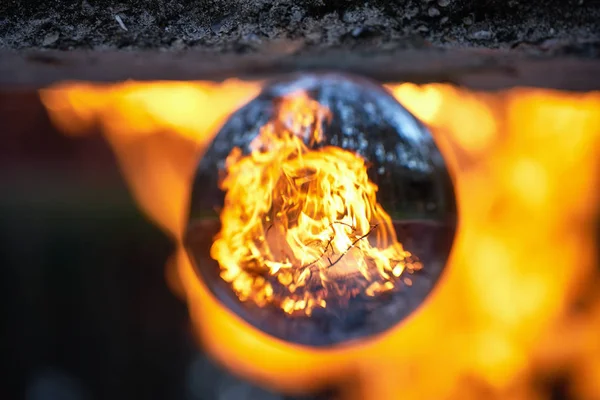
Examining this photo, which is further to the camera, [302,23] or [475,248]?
[475,248]

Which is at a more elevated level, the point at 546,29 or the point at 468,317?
the point at 546,29

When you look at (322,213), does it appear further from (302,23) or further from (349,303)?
(302,23)

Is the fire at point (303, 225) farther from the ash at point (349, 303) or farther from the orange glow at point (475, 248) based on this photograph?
the orange glow at point (475, 248)

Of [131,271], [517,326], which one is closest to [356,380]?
[517,326]

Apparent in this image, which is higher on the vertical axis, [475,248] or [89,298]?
[475,248]

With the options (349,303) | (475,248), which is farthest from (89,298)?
(349,303)

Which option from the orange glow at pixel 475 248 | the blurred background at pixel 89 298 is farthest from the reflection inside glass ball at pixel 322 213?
the blurred background at pixel 89 298

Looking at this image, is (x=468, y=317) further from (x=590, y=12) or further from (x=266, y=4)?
(x=266, y=4)
